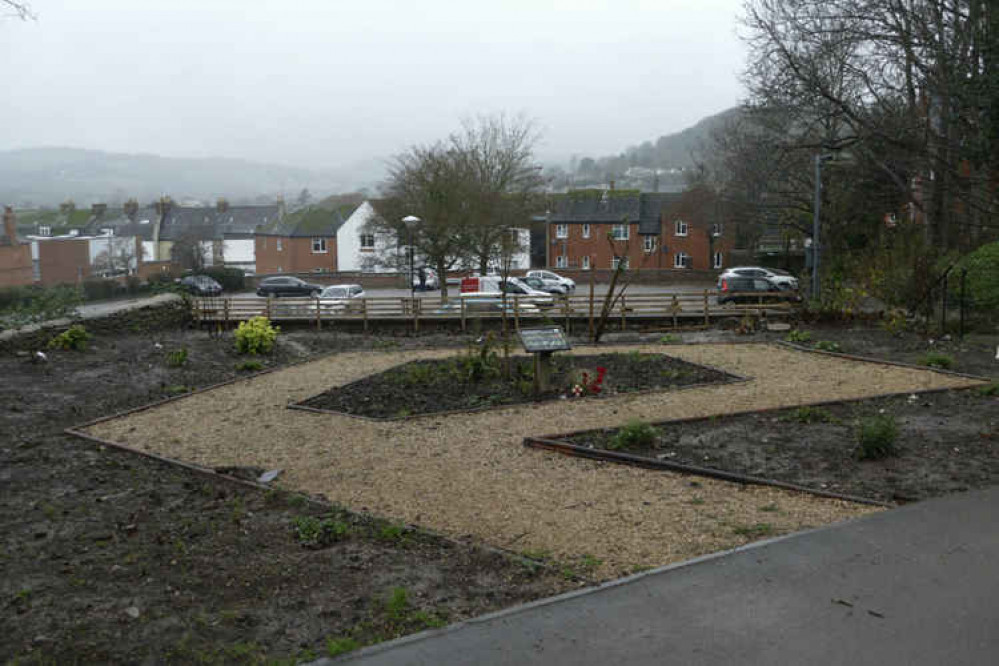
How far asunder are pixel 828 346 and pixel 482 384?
8.20 m

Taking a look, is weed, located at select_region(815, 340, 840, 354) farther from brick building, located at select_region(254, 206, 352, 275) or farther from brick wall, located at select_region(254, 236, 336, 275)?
brick wall, located at select_region(254, 236, 336, 275)

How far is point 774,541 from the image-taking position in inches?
268

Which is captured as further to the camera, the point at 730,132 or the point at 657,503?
the point at 730,132

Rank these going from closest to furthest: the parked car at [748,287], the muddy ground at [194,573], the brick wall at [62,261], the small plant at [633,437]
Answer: the muddy ground at [194,573], the small plant at [633,437], the parked car at [748,287], the brick wall at [62,261]

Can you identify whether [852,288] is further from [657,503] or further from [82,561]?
[82,561]

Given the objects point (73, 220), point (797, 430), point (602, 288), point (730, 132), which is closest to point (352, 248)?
point (602, 288)

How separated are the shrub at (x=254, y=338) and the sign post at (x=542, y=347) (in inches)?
310

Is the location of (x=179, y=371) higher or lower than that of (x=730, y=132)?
lower

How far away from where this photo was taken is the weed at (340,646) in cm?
514

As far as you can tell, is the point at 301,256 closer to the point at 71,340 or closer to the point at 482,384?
the point at 71,340

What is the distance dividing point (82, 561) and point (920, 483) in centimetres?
793

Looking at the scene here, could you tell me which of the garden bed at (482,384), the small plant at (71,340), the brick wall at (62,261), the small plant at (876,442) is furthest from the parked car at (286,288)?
the small plant at (876,442)

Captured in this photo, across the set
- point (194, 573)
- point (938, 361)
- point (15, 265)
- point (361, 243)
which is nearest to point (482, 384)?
point (194, 573)

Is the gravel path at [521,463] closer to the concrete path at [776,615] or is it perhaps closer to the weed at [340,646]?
the concrete path at [776,615]
